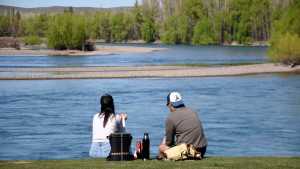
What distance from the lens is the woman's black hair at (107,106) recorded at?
42.5 feet

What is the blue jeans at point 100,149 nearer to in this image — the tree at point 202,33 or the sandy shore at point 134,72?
the sandy shore at point 134,72

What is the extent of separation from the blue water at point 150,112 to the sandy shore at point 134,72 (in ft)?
11.4

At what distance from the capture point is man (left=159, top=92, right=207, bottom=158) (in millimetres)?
13070

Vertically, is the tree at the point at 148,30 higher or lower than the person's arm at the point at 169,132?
lower

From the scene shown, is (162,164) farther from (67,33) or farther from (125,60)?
(67,33)

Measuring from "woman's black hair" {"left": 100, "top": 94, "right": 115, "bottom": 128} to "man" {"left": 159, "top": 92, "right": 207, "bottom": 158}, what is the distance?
2.87 ft

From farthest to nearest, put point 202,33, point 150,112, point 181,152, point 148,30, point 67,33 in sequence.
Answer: point 148,30 → point 202,33 → point 67,33 → point 150,112 → point 181,152

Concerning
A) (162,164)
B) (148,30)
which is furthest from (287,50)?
(148,30)

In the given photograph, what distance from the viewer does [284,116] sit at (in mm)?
32531

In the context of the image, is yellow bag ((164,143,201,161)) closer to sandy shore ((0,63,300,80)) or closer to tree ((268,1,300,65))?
sandy shore ((0,63,300,80))

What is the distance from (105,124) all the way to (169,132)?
1.02m

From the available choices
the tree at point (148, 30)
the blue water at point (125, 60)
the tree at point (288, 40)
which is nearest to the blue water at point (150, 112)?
the tree at point (288, 40)

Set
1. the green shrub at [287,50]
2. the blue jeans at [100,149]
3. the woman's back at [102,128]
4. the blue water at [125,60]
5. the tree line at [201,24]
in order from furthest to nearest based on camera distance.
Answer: the tree line at [201,24] < the blue water at [125,60] < the green shrub at [287,50] < the blue jeans at [100,149] < the woman's back at [102,128]

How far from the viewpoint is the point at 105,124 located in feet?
43.8
